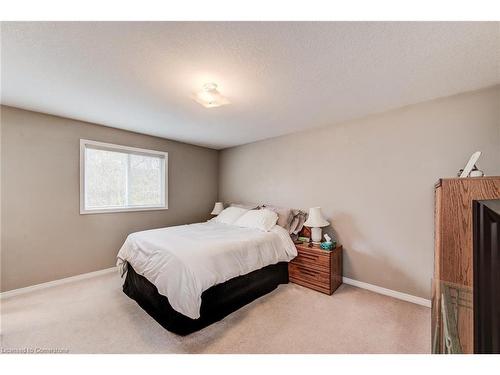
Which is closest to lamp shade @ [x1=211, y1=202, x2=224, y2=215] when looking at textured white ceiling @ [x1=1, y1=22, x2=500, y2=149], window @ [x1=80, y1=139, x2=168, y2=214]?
window @ [x1=80, y1=139, x2=168, y2=214]

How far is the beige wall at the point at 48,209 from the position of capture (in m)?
2.44

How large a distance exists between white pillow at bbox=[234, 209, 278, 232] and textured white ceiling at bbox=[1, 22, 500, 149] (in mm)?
1440

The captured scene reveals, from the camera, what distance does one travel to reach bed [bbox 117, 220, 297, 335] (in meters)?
1.77

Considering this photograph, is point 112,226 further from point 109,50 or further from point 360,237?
point 360,237

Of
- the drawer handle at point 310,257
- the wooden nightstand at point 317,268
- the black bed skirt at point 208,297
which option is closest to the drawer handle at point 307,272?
the wooden nightstand at point 317,268

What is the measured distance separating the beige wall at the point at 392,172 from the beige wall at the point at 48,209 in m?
2.90

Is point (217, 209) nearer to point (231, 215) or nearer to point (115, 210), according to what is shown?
point (231, 215)

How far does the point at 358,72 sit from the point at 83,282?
4.00 metres

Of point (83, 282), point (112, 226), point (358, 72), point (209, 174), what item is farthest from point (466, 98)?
point (83, 282)

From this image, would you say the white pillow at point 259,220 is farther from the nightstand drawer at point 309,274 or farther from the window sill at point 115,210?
the window sill at point 115,210

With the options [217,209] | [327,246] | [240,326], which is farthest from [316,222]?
[217,209]

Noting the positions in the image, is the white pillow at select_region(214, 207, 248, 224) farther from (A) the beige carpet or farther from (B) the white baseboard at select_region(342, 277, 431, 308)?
(B) the white baseboard at select_region(342, 277, 431, 308)
